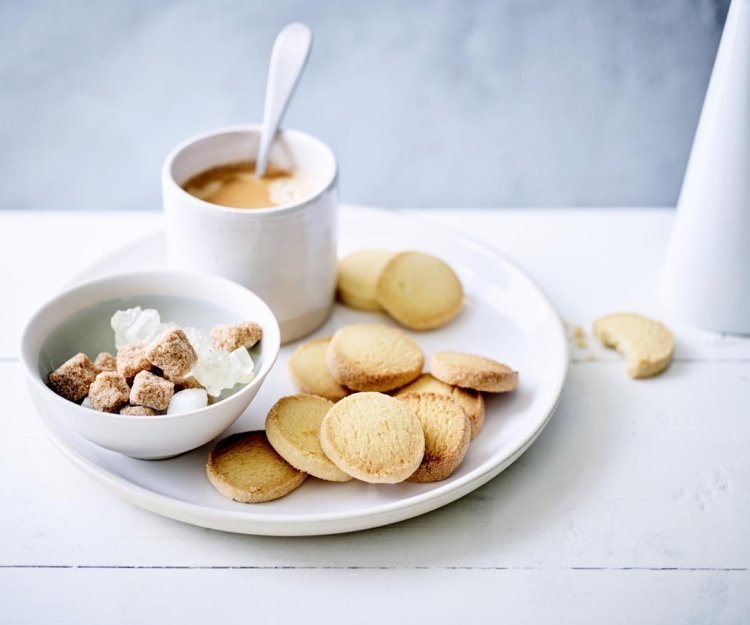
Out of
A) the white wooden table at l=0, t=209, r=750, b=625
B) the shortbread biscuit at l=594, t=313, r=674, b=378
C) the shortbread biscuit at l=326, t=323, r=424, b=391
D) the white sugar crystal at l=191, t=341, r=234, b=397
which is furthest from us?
the shortbread biscuit at l=594, t=313, r=674, b=378

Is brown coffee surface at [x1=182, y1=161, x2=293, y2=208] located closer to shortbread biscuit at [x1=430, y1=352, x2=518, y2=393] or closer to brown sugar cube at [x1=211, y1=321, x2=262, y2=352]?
brown sugar cube at [x1=211, y1=321, x2=262, y2=352]

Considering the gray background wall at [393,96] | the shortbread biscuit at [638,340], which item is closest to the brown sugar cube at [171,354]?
the shortbread biscuit at [638,340]

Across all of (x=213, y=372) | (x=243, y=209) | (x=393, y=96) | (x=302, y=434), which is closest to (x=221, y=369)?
(x=213, y=372)

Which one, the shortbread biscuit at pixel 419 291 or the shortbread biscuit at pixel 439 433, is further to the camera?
the shortbread biscuit at pixel 419 291

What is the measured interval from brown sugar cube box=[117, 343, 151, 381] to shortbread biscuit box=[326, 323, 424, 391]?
0.76 ft

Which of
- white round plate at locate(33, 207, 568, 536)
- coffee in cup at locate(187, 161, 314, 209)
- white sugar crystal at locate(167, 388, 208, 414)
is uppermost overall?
coffee in cup at locate(187, 161, 314, 209)

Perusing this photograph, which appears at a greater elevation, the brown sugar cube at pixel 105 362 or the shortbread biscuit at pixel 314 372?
the brown sugar cube at pixel 105 362

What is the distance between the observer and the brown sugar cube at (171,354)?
95 centimetres

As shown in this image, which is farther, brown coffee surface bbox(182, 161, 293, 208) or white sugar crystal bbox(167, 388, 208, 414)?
brown coffee surface bbox(182, 161, 293, 208)

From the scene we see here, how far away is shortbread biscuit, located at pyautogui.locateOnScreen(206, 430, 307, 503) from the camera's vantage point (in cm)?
93

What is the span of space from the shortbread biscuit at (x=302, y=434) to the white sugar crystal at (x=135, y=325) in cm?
17

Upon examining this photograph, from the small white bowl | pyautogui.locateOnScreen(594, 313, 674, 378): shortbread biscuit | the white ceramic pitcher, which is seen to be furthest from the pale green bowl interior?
the white ceramic pitcher

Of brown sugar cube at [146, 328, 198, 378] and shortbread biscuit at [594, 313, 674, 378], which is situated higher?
brown sugar cube at [146, 328, 198, 378]

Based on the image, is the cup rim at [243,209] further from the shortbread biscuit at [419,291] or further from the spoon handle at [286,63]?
the shortbread biscuit at [419,291]
